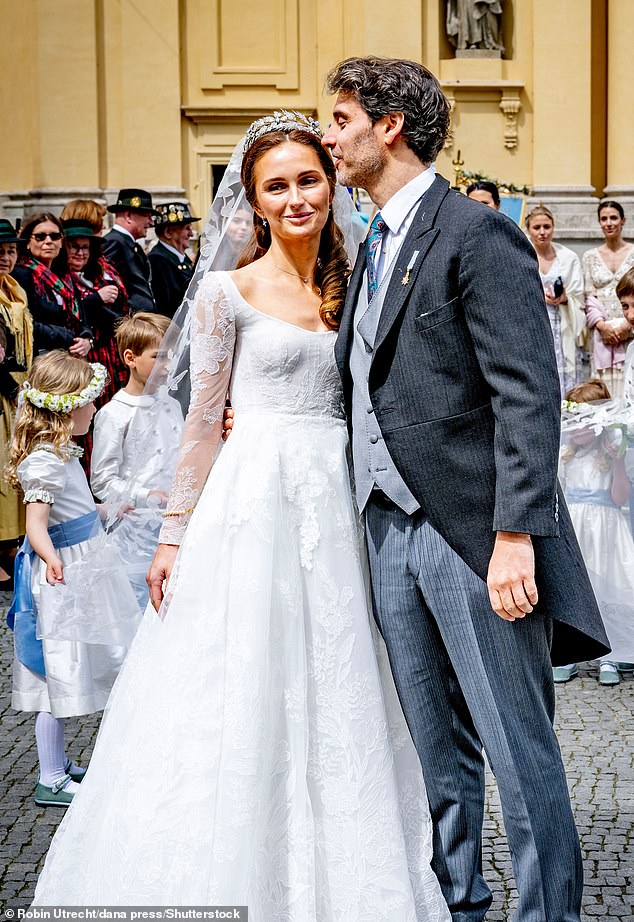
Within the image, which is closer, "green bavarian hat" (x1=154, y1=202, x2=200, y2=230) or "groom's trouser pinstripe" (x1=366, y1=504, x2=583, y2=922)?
"groom's trouser pinstripe" (x1=366, y1=504, x2=583, y2=922)

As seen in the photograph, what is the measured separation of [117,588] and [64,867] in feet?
5.54

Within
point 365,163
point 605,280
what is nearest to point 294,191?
point 365,163

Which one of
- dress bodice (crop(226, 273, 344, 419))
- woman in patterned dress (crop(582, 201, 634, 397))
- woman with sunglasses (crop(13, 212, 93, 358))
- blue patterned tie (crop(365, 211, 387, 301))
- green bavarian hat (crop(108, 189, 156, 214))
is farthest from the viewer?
woman in patterned dress (crop(582, 201, 634, 397))

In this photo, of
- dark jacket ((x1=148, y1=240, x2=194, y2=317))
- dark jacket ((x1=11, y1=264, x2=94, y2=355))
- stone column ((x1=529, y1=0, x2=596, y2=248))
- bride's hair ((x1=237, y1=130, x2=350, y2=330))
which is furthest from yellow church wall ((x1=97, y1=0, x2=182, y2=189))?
bride's hair ((x1=237, y1=130, x2=350, y2=330))

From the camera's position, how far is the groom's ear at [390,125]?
10.1 feet

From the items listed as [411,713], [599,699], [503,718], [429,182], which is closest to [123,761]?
[411,713]

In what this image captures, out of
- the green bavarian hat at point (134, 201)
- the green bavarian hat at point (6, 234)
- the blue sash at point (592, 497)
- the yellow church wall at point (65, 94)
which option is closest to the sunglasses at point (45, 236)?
the green bavarian hat at point (6, 234)

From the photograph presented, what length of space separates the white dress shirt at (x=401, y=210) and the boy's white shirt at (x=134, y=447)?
5.12 ft

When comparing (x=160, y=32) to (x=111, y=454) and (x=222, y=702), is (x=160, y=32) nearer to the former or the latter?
(x=111, y=454)

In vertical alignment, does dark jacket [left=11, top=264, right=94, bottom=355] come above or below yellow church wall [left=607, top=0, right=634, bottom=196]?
below

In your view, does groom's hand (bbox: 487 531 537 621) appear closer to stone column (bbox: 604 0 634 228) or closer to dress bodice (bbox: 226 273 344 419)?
dress bodice (bbox: 226 273 344 419)

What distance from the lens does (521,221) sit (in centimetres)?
1231

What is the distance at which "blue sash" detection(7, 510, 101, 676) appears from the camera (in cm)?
490

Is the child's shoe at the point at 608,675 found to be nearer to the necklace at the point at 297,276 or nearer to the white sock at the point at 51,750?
the white sock at the point at 51,750
